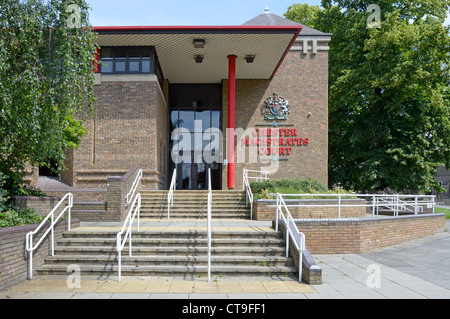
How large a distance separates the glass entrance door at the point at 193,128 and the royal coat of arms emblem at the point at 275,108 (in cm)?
290

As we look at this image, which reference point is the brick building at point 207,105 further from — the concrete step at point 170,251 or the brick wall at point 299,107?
the concrete step at point 170,251

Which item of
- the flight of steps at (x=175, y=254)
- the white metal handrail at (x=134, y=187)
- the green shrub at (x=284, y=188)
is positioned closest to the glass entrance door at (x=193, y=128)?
the white metal handrail at (x=134, y=187)

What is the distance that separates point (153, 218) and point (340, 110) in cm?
1586

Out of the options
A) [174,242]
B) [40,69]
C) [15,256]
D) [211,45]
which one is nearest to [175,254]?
[174,242]

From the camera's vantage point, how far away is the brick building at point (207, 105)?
16250 mm

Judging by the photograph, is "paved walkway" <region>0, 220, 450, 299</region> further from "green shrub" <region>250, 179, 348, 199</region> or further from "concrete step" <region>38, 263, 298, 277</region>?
"green shrub" <region>250, 179, 348, 199</region>

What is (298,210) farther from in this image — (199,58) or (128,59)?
(128,59)

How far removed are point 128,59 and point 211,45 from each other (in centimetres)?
364

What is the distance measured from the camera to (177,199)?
14.7m

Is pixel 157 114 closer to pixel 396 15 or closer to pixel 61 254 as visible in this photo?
pixel 61 254

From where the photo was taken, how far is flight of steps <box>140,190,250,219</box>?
13.5 meters

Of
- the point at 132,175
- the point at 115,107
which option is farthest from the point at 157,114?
the point at 132,175

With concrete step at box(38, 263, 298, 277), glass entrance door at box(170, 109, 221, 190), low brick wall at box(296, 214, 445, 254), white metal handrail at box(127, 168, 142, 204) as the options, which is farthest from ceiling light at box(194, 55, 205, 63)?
concrete step at box(38, 263, 298, 277)

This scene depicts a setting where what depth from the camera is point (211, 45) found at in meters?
16.6
